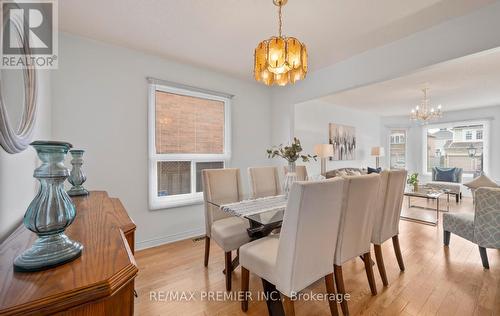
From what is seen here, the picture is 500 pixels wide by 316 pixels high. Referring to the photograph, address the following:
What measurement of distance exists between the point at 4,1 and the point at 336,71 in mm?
3224

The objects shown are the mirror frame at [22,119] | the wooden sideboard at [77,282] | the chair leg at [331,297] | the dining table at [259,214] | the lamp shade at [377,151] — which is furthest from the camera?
the lamp shade at [377,151]

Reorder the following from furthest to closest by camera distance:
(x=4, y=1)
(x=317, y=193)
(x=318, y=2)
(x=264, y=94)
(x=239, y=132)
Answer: (x=264, y=94)
(x=239, y=132)
(x=318, y=2)
(x=317, y=193)
(x=4, y=1)

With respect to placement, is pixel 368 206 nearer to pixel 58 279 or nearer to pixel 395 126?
pixel 58 279

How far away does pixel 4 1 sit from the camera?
88cm

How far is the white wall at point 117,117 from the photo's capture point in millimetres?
2340

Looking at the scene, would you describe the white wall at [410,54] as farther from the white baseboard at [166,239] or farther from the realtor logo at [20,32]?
the realtor logo at [20,32]

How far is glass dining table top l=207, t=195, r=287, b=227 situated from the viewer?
1720mm

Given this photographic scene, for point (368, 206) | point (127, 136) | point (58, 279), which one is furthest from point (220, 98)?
point (58, 279)

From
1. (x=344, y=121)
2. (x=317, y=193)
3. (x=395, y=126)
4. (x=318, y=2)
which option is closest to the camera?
(x=317, y=193)

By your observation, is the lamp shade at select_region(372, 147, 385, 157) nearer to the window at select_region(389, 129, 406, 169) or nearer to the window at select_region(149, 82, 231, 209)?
the window at select_region(389, 129, 406, 169)

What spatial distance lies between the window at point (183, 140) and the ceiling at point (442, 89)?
262cm

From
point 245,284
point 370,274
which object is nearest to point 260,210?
point 245,284

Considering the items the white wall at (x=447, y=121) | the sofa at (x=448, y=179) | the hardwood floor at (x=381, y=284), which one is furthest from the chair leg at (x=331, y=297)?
the white wall at (x=447, y=121)

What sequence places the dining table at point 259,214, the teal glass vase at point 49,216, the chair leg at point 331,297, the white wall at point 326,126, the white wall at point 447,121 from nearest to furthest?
the teal glass vase at point 49,216 → the chair leg at point 331,297 → the dining table at point 259,214 → the white wall at point 326,126 → the white wall at point 447,121
